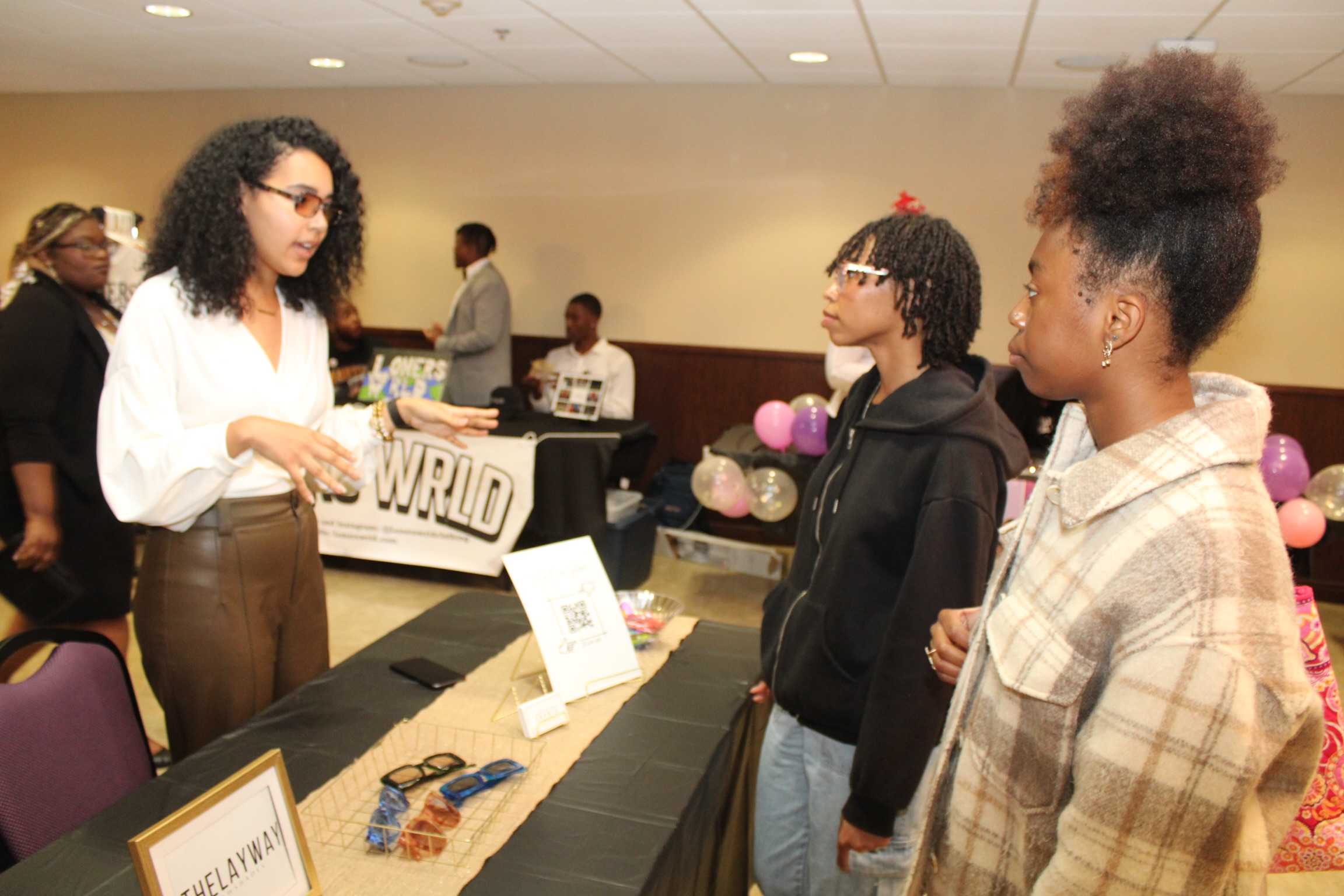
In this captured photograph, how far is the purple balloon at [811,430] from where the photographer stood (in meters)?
4.20

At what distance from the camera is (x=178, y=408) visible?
64.8 inches

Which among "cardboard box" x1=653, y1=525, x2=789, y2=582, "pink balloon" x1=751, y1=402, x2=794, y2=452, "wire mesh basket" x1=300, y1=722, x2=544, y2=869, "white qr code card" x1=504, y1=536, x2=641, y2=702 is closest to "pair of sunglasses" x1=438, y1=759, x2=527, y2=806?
"wire mesh basket" x1=300, y1=722, x2=544, y2=869

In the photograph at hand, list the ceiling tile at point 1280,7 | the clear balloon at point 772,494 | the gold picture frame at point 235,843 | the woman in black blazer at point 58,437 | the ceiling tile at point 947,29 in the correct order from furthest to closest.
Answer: the clear balloon at point 772,494 → the ceiling tile at point 947,29 → the ceiling tile at point 1280,7 → the woman in black blazer at point 58,437 → the gold picture frame at point 235,843

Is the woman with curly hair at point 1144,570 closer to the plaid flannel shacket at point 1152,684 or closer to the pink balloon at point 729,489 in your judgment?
the plaid flannel shacket at point 1152,684

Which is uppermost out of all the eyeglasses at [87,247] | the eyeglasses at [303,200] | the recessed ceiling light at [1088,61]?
the recessed ceiling light at [1088,61]

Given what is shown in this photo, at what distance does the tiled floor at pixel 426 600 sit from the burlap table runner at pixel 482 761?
2.10m

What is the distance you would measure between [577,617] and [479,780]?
0.41 meters

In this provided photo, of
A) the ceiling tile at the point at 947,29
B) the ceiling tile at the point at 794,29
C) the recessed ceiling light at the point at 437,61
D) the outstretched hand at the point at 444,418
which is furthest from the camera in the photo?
the recessed ceiling light at the point at 437,61

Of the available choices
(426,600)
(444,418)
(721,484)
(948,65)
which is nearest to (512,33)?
(948,65)

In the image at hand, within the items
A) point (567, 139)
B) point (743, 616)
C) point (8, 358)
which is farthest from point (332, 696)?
point (567, 139)

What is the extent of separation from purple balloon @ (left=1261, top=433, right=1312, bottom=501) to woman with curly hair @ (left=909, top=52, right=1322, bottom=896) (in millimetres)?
3702

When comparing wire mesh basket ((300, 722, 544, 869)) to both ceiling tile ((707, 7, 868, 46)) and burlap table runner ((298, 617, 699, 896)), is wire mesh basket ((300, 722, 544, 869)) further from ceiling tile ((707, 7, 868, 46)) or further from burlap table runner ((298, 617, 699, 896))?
ceiling tile ((707, 7, 868, 46))

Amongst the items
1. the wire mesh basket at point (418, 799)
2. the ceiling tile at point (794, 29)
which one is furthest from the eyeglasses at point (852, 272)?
the ceiling tile at point (794, 29)

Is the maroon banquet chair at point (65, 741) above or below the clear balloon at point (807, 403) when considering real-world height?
below
